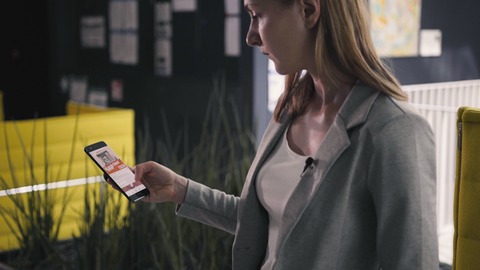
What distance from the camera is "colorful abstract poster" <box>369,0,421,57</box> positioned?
4.32 m

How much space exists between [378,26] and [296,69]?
11.7ft

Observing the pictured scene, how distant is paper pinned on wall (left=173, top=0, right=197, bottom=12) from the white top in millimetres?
3757

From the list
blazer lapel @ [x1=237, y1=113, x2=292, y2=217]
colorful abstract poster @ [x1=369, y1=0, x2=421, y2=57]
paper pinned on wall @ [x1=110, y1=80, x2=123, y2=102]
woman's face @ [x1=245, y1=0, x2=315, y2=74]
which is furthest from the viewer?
paper pinned on wall @ [x1=110, y1=80, x2=123, y2=102]

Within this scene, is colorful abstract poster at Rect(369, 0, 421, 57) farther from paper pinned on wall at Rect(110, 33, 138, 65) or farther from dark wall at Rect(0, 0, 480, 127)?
paper pinned on wall at Rect(110, 33, 138, 65)

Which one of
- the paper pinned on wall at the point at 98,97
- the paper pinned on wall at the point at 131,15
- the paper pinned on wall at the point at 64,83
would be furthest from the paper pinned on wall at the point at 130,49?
the paper pinned on wall at the point at 64,83

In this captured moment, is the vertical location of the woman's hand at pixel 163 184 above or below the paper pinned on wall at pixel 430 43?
below

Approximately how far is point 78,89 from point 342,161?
5.98 m

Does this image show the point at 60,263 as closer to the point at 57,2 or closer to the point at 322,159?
the point at 322,159

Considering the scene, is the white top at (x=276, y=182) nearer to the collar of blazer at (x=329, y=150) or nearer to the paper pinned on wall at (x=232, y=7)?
the collar of blazer at (x=329, y=150)

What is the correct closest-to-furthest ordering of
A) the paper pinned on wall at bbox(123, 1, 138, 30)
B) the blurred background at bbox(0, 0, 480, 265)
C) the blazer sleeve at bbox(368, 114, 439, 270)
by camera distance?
1. the blazer sleeve at bbox(368, 114, 439, 270)
2. the blurred background at bbox(0, 0, 480, 265)
3. the paper pinned on wall at bbox(123, 1, 138, 30)

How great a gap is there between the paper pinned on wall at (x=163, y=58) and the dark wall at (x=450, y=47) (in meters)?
2.11

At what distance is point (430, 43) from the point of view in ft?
15.7

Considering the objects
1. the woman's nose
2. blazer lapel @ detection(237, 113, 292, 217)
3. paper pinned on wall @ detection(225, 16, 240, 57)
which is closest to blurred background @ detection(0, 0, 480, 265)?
paper pinned on wall @ detection(225, 16, 240, 57)

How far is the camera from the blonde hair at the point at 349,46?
884 millimetres
